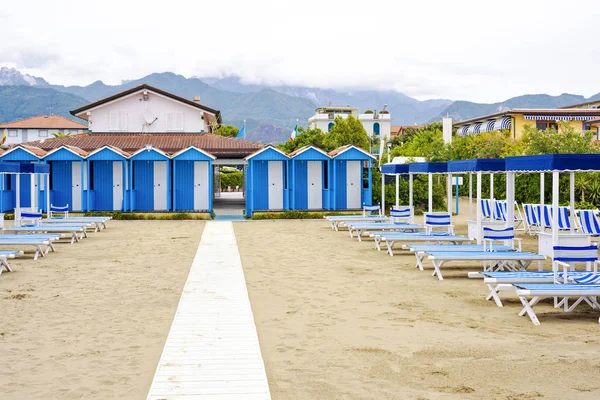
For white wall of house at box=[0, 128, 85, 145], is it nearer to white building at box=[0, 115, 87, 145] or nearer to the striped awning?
white building at box=[0, 115, 87, 145]

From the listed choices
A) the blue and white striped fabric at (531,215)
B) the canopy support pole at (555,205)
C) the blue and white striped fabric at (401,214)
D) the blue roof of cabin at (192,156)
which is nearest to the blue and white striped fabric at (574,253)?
the canopy support pole at (555,205)

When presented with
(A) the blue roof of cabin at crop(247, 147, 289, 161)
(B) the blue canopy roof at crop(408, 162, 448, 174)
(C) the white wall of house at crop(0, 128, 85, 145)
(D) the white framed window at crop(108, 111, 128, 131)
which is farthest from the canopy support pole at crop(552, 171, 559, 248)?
(C) the white wall of house at crop(0, 128, 85, 145)

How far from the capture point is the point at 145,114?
3547 cm

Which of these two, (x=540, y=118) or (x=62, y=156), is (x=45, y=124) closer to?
(x=540, y=118)

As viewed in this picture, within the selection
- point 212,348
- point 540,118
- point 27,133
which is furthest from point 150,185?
point 27,133

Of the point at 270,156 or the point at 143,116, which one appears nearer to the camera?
the point at 270,156

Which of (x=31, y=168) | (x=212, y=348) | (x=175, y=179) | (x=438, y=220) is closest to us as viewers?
(x=212, y=348)

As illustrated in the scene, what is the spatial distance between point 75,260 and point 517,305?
9597mm

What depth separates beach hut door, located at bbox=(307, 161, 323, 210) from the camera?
2975cm

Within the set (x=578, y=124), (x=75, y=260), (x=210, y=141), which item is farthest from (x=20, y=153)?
(x=578, y=124)

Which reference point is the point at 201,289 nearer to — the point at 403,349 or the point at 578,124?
the point at 403,349

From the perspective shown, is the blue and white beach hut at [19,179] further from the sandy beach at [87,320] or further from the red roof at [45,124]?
the red roof at [45,124]

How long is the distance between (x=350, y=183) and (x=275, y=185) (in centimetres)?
341

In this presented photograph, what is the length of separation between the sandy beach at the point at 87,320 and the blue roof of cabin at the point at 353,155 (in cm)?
1351
